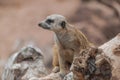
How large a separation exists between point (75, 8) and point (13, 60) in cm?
1535

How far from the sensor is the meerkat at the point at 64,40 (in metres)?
6.45

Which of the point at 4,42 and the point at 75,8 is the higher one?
the point at 75,8

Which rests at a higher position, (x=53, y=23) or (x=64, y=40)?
(x=53, y=23)

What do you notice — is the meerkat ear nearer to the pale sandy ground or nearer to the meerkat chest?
the meerkat chest

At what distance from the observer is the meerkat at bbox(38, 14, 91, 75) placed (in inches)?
254

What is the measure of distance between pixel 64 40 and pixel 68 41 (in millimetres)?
62

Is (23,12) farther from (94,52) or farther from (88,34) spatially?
(94,52)

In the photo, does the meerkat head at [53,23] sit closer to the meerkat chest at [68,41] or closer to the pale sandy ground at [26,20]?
the meerkat chest at [68,41]

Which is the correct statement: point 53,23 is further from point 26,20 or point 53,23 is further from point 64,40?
point 26,20

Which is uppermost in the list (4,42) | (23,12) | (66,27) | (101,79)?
(23,12)

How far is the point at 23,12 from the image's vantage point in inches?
864

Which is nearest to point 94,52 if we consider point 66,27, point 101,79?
point 101,79

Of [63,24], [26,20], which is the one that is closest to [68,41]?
[63,24]

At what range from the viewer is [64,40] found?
21.5ft
